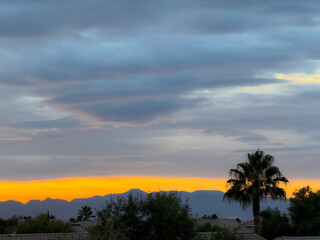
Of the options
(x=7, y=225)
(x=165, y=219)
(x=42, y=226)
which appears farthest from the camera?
(x=7, y=225)

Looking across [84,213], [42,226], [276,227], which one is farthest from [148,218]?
[84,213]

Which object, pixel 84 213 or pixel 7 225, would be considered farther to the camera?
pixel 84 213

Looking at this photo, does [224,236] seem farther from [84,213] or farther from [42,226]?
[84,213]

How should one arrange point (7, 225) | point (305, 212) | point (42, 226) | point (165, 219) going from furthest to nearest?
1. point (7, 225)
2. point (305, 212)
3. point (42, 226)
4. point (165, 219)

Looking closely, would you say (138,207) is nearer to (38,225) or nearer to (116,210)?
(116,210)

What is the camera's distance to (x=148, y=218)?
159ft

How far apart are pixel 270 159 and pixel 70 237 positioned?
26.1m

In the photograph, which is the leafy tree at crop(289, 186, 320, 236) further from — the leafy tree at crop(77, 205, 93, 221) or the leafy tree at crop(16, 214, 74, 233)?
the leafy tree at crop(77, 205, 93, 221)

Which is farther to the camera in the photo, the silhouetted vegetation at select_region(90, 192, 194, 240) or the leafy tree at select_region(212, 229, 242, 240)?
the leafy tree at select_region(212, 229, 242, 240)

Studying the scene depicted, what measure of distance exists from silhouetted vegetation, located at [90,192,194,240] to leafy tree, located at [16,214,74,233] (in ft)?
61.6

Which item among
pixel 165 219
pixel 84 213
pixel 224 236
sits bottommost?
pixel 224 236

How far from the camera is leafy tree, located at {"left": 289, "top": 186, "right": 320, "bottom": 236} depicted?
66.9m

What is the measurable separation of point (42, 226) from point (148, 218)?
21.5 metres

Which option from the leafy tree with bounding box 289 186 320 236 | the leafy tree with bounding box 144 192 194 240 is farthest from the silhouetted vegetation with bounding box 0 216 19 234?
the leafy tree with bounding box 144 192 194 240
